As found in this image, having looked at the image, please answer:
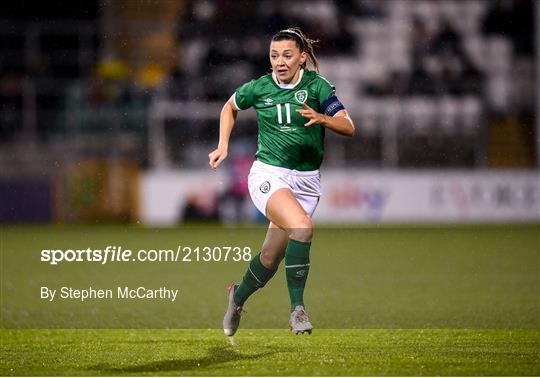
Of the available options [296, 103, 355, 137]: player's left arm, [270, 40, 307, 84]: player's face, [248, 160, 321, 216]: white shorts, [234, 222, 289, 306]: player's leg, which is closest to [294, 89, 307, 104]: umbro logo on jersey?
[270, 40, 307, 84]: player's face

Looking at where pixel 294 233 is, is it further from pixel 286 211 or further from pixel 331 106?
pixel 331 106

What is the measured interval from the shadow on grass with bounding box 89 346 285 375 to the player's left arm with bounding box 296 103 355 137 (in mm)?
1445

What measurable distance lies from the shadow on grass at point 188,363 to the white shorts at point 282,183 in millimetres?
889

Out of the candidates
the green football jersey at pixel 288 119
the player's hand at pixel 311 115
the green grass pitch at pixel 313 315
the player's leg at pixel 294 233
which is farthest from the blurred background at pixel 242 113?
the player's hand at pixel 311 115

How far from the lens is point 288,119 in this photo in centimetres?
648

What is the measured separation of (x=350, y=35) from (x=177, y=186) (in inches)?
220

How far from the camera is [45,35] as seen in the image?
74.5 feet

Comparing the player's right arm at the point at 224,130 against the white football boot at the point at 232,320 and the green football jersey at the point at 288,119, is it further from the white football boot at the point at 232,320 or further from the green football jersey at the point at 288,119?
the white football boot at the point at 232,320

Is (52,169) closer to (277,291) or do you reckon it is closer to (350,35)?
(350,35)

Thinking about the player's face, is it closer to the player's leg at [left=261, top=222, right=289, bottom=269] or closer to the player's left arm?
the player's left arm

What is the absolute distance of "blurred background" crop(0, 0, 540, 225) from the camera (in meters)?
19.6

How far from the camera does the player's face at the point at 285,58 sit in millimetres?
6336

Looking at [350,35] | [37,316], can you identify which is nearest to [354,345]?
[37,316]

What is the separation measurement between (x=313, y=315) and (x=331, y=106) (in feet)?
9.35
